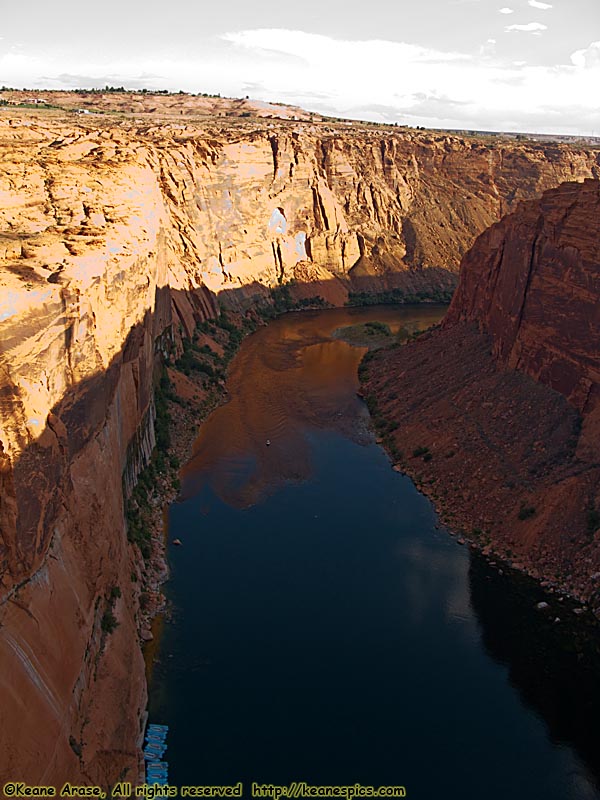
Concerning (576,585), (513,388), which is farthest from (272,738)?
(513,388)

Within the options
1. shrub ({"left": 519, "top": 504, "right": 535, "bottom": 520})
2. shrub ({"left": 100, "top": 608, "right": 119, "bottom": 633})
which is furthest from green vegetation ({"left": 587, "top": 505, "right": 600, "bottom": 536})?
shrub ({"left": 100, "top": 608, "right": 119, "bottom": 633})

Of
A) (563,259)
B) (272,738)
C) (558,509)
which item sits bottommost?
(272,738)

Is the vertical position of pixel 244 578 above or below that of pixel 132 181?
below

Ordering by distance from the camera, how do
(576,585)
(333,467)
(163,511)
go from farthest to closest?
(333,467)
(163,511)
(576,585)

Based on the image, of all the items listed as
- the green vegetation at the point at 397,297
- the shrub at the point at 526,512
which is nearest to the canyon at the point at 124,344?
the shrub at the point at 526,512

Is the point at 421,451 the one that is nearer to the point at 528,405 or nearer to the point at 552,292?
the point at 528,405

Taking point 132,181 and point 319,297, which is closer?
point 132,181

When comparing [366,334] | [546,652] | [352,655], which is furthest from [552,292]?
[366,334]

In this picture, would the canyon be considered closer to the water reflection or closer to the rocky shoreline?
the rocky shoreline

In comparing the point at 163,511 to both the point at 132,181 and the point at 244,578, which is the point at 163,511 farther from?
the point at 132,181
